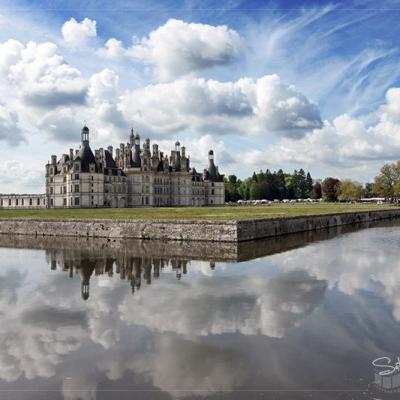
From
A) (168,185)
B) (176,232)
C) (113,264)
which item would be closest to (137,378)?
(113,264)

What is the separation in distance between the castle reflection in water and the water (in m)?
0.08

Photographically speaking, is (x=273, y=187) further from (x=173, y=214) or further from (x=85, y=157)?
(x=173, y=214)

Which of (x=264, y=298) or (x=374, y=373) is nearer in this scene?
(x=374, y=373)

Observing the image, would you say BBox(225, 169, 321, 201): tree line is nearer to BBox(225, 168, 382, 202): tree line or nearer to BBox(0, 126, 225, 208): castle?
BBox(225, 168, 382, 202): tree line

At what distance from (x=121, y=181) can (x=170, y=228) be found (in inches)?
2049

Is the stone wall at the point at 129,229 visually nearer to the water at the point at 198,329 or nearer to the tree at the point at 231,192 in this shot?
the water at the point at 198,329

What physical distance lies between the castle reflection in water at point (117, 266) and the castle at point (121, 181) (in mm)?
51468

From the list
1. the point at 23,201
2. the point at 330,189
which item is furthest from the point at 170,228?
the point at 330,189

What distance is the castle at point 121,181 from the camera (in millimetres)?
72938

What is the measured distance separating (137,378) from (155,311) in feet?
13.3

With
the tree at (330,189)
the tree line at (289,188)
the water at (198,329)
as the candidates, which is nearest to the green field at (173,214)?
the water at (198,329)

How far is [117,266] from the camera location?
746 inches

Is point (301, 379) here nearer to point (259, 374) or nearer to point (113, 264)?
point (259, 374)

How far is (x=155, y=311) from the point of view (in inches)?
453
